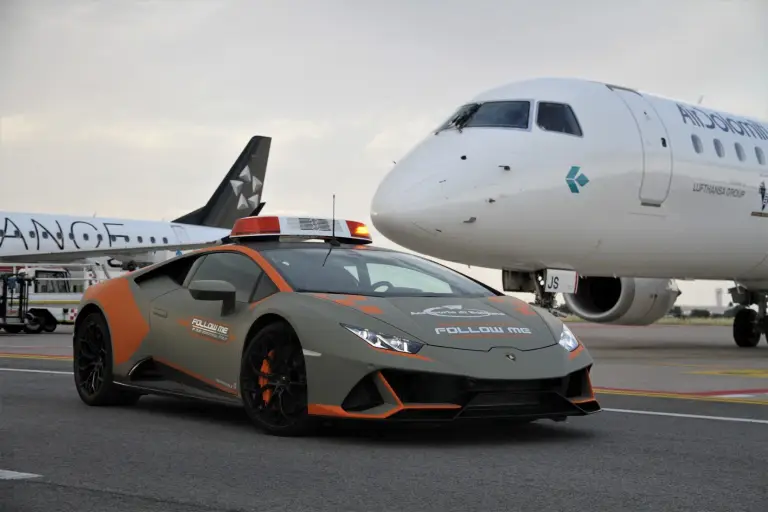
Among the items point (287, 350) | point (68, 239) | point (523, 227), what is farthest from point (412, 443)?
point (68, 239)

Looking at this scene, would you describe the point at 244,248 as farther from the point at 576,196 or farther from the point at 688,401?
the point at 576,196

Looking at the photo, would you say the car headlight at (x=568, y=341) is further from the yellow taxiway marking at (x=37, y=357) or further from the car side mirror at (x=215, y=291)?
the yellow taxiway marking at (x=37, y=357)

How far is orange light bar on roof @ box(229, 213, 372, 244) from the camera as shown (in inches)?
294

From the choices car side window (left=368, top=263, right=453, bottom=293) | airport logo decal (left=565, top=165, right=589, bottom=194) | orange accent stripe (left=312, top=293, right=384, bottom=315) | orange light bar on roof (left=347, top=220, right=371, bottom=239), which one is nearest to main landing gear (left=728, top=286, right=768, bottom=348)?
airport logo decal (left=565, top=165, right=589, bottom=194)

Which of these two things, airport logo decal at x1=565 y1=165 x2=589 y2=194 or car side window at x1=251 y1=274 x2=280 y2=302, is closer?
car side window at x1=251 y1=274 x2=280 y2=302

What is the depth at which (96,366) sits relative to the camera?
7855 mm

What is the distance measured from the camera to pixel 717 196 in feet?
51.1

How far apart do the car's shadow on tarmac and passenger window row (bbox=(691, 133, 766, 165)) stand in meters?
9.23

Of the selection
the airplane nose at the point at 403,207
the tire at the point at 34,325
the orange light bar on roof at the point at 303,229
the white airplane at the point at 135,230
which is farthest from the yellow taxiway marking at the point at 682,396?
the white airplane at the point at 135,230

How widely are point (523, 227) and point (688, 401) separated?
518 cm

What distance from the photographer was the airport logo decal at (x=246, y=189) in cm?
4928

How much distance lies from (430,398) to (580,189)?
8408 millimetres

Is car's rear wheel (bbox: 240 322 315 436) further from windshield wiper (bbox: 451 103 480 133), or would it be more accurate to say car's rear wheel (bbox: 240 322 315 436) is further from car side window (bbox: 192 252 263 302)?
windshield wiper (bbox: 451 103 480 133)

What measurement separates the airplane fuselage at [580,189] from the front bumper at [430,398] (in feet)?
23.0
